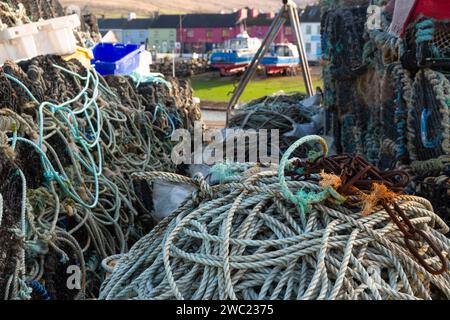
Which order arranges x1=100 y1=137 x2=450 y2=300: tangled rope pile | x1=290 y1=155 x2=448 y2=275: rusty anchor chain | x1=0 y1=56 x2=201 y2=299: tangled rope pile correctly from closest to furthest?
x1=100 y1=137 x2=450 y2=300: tangled rope pile → x1=290 y1=155 x2=448 y2=275: rusty anchor chain → x1=0 y1=56 x2=201 y2=299: tangled rope pile

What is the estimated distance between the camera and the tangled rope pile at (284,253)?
200cm

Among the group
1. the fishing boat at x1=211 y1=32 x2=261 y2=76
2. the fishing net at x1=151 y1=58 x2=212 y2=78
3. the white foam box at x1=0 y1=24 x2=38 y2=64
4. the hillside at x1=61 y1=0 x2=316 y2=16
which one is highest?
the hillside at x1=61 y1=0 x2=316 y2=16

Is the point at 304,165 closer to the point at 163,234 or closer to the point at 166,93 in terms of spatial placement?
the point at 163,234

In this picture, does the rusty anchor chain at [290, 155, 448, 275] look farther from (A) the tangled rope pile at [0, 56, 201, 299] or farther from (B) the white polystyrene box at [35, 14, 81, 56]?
(B) the white polystyrene box at [35, 14, 81, 56]

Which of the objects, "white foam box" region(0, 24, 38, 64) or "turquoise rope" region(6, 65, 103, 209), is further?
"white foam box" region(0, 24, 38, 64)

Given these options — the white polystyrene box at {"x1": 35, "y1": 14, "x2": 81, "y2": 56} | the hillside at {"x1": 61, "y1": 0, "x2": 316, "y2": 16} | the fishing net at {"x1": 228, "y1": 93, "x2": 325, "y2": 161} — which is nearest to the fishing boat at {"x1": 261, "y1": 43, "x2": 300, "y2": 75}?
the fishing net at {"x1": 228, "y1": 93, "x2": 325, "y2": 161}

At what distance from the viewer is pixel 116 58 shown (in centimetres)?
621

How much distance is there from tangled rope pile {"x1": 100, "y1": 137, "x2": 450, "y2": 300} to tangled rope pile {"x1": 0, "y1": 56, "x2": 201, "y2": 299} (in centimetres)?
88

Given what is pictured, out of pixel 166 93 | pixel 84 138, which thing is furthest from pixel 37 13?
pixel 84 138

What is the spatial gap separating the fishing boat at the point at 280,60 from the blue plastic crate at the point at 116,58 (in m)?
22.1

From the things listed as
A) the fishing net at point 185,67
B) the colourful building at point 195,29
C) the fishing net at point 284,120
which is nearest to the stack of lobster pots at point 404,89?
the fishing net at point 284,120

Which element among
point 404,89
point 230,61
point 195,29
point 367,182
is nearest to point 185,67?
point 230,61

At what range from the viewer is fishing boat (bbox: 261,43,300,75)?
92.9 ft
